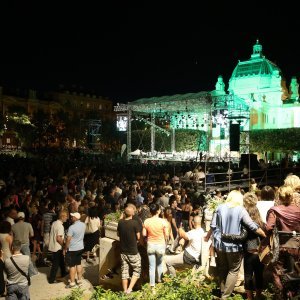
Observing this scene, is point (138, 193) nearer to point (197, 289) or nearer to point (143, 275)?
point (143, 275)

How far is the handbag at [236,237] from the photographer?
4941mm

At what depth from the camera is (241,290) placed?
18.9 feet

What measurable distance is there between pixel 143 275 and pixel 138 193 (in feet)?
18.5

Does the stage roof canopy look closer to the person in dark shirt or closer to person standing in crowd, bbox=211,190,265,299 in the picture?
the person in dark shirt

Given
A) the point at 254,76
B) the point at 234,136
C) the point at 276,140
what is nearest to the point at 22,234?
the point at 234,136

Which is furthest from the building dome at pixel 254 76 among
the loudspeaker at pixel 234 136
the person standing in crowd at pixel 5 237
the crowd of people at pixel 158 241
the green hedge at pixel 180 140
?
the person standing in crowd at pixel 5 237

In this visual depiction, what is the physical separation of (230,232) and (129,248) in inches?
70.3

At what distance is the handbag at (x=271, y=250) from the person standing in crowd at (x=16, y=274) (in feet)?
10.1

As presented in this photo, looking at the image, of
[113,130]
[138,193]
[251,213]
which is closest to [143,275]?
[251,213]

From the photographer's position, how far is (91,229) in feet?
27.4

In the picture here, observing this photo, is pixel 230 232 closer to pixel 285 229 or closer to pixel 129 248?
pixel 285 229

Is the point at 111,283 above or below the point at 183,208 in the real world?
below

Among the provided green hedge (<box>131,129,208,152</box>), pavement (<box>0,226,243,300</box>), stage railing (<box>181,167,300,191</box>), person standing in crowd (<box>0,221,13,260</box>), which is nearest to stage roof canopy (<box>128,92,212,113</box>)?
stage railing (<box>181,167,300,191</box>)

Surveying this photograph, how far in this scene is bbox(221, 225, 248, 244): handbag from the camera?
494cm
